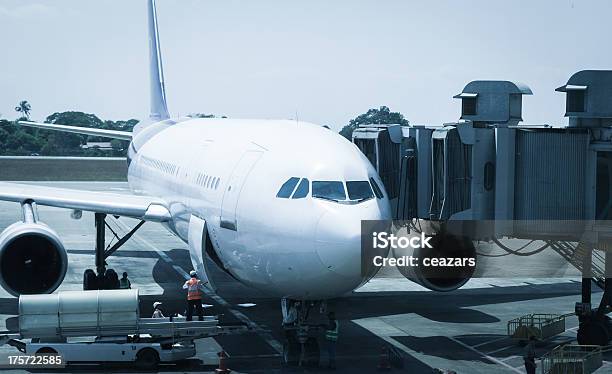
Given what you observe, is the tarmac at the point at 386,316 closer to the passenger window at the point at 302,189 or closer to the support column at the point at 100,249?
the support column at the point at 100,249

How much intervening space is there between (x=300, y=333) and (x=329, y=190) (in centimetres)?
305

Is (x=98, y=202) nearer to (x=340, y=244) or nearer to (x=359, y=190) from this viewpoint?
(x=359, y=190)

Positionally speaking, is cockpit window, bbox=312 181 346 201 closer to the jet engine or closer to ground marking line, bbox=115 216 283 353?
ground marking line, bbox=115 216 283 353

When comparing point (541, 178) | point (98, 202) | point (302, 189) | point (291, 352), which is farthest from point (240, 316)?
point (541, 178)

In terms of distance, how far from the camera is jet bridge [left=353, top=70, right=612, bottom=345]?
20.9 metres

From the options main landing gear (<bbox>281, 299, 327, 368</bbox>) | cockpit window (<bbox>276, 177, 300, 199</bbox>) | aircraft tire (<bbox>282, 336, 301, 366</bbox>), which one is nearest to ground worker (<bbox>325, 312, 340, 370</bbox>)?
main landing gear (<bbox>281, 299, 327, 368</bbox>)

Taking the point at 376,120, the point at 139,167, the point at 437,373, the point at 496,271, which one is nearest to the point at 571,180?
the point at 437,373

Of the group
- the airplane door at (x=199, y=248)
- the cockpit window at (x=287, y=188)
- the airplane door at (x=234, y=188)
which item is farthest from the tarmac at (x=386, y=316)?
the cockpit window at (x=287, y=188)

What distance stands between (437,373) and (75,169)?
288ft

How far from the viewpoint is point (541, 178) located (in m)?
21.2

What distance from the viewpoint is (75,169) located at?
102125 millimetres

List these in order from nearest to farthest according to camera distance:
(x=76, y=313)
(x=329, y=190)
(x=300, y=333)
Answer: (x=329, y=190)
(x=300, y=333)
(x=76, y=313)

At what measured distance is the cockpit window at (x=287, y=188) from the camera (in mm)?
18406

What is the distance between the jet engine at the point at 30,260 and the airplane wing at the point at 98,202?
3737 mm
